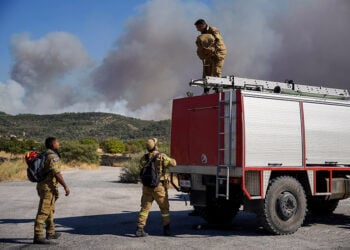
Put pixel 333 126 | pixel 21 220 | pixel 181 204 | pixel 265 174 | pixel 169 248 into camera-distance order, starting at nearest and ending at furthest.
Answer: pixel 169 248 < pixel 265 174 < pixel 333 126 < pixel 21 220 < pixel 181 204

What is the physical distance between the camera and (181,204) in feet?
50.2

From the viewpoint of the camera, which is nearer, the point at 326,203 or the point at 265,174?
the point at 265,174

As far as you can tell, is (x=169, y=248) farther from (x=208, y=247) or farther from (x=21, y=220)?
(x=21, y=220)

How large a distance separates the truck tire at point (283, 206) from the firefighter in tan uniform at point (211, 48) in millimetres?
3049

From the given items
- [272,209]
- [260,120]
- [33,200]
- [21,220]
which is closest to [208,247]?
[272,209]

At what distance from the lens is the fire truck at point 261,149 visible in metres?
9.44

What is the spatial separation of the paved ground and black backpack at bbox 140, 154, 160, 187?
1.05 m

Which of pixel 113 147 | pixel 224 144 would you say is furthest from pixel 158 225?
pixel 113 147

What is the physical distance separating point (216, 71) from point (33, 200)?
27.1 ft

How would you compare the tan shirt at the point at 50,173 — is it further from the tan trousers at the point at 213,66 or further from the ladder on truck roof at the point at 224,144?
the tan trousers at the point at 213,66

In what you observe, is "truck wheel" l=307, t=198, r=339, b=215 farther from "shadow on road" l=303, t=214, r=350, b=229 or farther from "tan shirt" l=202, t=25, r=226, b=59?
"tan shirt" l=202, t=25, r=226, b=59

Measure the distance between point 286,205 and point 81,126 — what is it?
85687mm

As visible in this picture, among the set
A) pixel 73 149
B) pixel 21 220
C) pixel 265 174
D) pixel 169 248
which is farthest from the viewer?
pixel 73 149

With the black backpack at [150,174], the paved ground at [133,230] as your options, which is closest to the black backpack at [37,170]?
the paved ground at [133,230]
